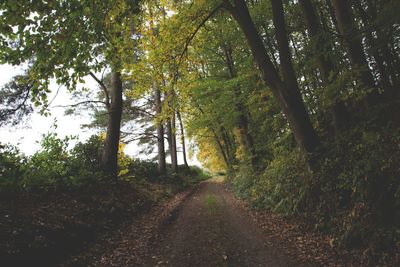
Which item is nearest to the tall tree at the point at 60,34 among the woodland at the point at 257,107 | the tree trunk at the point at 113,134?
the woodland at the point at 257,107

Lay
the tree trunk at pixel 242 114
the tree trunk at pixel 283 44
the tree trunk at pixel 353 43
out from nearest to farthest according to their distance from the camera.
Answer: the tree trunk at pixel 353 43, the tree trunk at pixel 283 44, the tree trunk at pixel 242 114

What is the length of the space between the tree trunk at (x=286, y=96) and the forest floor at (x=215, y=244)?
2390 mm

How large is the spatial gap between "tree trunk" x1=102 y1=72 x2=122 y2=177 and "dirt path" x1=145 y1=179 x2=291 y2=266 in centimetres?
368

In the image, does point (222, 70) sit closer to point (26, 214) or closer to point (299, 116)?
point (299, 116)

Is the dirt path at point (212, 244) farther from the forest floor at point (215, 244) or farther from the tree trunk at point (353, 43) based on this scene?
the tree trunk at point (353, 43)

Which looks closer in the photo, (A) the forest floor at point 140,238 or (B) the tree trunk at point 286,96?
(A) the forest floor at point 140,238

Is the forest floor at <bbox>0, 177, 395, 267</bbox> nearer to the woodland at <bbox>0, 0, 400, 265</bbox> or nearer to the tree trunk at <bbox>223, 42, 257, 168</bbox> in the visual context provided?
the woodland at <bbox>0, 0, 400, 265</bbox>

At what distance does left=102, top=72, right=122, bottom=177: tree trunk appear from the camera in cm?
1230

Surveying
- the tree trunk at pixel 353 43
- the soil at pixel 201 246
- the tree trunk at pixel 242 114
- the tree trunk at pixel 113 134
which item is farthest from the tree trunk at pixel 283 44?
→ the tree trunk at pixel 113 134

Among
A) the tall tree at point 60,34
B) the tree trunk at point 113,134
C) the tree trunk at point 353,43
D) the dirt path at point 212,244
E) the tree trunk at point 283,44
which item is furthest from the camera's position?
the tree trunk at point 113,134

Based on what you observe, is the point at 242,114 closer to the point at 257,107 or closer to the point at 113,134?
the point at 257,107

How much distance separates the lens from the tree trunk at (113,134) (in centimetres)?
1230

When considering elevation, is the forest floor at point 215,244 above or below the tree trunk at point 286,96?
below

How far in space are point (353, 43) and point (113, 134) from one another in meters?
8.94
